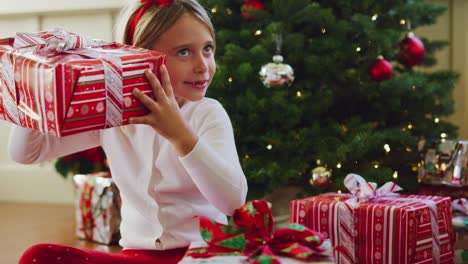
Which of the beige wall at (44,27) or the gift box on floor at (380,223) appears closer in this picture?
the gift box on floor at (380,223)

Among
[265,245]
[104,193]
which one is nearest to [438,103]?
[104,193]

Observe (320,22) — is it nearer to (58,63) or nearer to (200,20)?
(200,20)

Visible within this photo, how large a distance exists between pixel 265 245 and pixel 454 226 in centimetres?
84

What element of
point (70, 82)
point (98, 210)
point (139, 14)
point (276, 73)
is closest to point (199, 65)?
point (139, 14)

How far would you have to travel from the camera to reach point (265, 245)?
774 millimetres

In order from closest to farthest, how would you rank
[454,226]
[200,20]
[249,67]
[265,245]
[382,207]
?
[265,245] → [200,20] → [382,207] → [454,226] → [249,67]

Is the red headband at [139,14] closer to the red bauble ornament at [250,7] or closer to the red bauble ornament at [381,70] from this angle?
the red bauble ornament at [250,7]

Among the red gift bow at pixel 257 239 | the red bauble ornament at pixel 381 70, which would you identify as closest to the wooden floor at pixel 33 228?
the red bauble ornament at pixel 381 70

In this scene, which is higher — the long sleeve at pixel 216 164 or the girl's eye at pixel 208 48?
the girl's eye at pixel 208 48

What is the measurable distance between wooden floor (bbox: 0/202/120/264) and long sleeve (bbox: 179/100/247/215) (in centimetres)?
98

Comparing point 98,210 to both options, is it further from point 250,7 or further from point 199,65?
point 199,65

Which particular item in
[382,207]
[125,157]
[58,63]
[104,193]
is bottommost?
[104,193]

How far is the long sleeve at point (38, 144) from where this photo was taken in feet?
3.48

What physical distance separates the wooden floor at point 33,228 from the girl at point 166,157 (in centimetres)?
82
